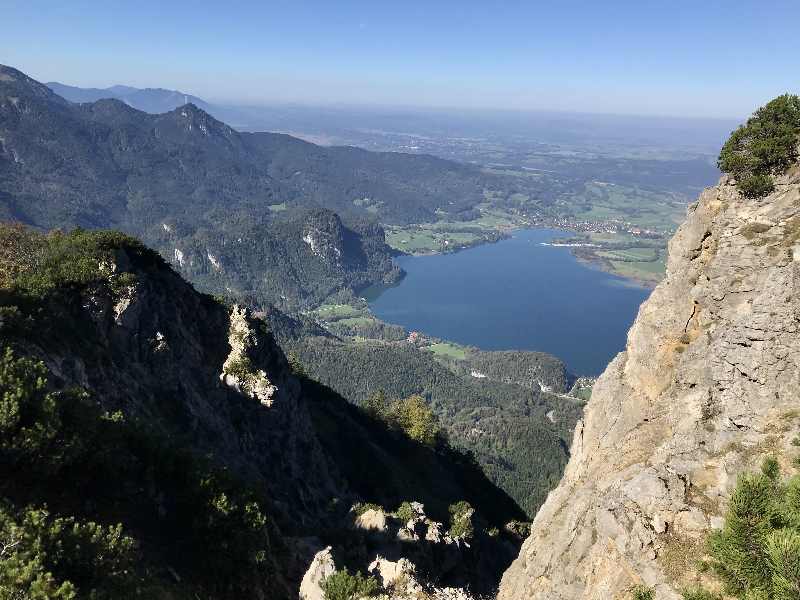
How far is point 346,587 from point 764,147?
116ft

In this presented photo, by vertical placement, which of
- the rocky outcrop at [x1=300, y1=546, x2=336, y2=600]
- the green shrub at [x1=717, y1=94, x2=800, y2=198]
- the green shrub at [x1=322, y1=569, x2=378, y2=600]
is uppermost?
the green shrub at [x1=717, y1=94, x2=800, y2=198]

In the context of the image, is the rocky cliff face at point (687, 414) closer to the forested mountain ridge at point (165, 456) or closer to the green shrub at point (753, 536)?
the green shrub at point (753, 536)

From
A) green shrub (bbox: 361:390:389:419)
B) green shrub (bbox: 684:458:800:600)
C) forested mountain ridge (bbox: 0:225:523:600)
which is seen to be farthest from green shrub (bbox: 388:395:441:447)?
green shrub (bbox: 684:458:800:600)

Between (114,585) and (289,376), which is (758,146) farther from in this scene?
(289,376)

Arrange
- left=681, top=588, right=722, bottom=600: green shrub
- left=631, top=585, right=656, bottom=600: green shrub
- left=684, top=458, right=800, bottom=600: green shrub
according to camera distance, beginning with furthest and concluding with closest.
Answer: left=631, top=585, right=656, bottom=600: green shrub < left=681, top=588, right=722, bottom=600: green shrub < left=684, top=458, right=800, bottom=600: green shrub

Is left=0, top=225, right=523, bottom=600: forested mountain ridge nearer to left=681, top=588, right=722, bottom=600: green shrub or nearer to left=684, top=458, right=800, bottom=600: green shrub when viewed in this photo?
left=681, top=588, right=722, bottom=600: green shrub

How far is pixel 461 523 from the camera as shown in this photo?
2090 inches

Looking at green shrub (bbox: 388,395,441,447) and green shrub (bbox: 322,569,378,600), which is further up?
green shrub (bbox: 322,569,378,600)

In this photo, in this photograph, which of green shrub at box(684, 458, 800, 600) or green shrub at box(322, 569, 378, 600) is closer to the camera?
green shrub at box(684, 458, 800, 600)

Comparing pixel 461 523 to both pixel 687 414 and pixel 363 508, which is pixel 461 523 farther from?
pixel 687 414

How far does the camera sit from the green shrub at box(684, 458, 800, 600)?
15875 mm

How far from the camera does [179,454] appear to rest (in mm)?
31250

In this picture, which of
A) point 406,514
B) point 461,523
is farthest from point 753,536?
point 461,523

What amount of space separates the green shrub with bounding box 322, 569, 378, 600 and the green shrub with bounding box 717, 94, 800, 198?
32.6 meters
